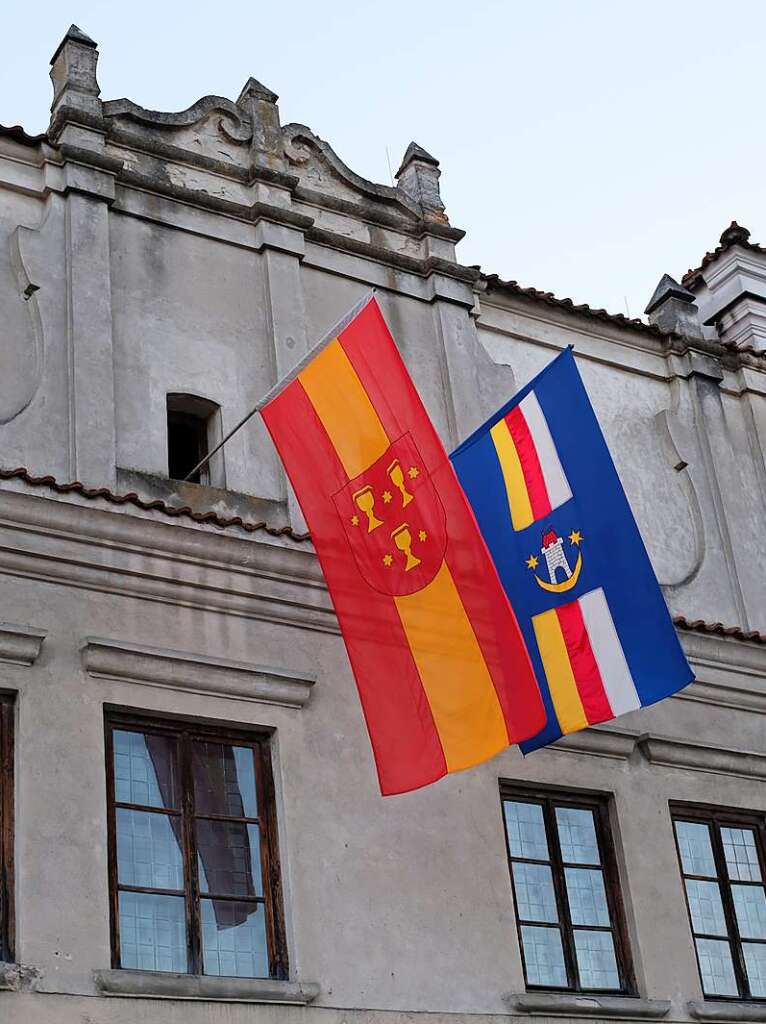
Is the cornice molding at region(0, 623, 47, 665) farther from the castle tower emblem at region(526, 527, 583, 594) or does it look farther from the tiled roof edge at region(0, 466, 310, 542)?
the castle tower emblem at region(526, 527, 583, 594)

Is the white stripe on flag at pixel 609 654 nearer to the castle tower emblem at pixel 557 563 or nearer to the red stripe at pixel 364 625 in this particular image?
the castle tower emblem at pixel 557 563

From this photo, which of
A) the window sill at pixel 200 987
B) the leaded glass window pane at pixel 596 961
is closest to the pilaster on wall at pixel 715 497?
the leaded glass window pane at pixel 596 961

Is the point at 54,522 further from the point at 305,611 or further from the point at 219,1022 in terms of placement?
the point at 219,1022

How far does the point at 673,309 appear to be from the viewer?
19016mm

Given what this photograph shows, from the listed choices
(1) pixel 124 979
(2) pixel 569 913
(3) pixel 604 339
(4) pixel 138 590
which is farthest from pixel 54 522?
(3) pixel 604 339

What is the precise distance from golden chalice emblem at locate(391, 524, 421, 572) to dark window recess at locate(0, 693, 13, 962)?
3.01 m

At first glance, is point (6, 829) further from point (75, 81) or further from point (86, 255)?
point (75, 81)

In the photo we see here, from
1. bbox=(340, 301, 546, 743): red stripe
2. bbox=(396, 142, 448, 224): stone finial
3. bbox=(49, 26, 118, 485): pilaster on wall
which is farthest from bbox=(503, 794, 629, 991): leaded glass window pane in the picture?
bbox=(396, 142, 448, 224): stone finial

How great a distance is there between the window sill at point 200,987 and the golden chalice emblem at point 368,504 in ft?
10.7

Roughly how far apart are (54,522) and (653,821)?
5.92 meters

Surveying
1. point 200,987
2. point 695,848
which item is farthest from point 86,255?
point 695,848

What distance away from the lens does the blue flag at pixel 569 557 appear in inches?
477

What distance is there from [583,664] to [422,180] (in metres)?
7.11

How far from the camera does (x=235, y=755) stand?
12.8 metres
